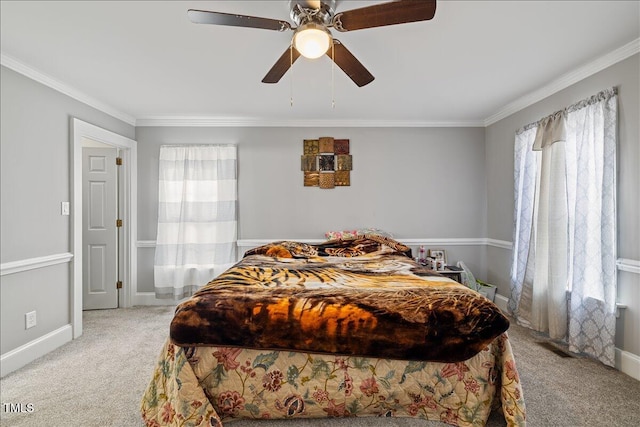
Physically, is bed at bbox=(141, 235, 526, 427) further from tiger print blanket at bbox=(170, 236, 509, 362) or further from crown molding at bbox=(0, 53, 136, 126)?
crown molding at bbox=(0, 53, 136, 126)

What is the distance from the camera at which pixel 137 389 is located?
2082 mm

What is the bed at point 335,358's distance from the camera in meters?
1.52

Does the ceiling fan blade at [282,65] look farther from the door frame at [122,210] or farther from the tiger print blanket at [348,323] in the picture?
the door frame at [122,210]

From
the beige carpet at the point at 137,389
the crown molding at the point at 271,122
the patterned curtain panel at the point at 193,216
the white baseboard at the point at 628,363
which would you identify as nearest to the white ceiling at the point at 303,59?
the crown molding at the point at 271,122

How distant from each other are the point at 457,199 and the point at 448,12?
2702mm

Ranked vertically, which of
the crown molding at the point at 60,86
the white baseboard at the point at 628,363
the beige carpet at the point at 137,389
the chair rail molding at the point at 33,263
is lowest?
the beige carpet at the point at 137,389

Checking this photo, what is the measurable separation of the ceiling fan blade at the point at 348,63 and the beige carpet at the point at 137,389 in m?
2.09

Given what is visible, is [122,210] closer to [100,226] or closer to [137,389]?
[100,226]

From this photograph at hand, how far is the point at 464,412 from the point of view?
1.59 metres

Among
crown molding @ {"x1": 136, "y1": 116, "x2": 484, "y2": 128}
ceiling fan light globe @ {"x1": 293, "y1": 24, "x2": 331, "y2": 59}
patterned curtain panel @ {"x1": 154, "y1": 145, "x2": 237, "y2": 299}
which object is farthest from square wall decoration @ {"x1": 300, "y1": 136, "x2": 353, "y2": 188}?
ceiling fan light globe @ {"x1": 293, "y1": 24, "x2": 331, "y2": 59}

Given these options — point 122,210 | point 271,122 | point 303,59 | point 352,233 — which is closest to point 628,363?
point 352,233

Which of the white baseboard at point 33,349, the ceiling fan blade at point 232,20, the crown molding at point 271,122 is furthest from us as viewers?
the crown molding at point 271,122

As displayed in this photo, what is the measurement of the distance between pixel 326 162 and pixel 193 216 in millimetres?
1826

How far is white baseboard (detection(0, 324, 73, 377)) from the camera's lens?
2300 millimetres
